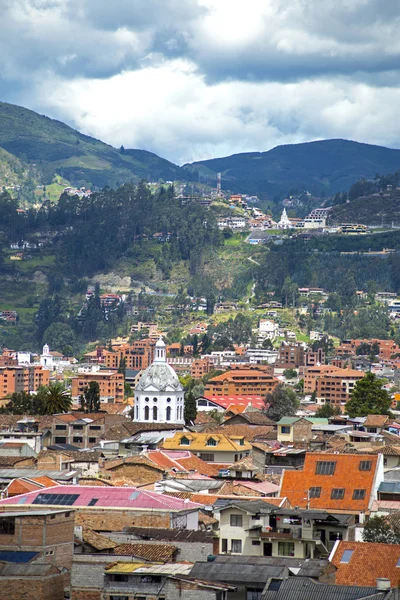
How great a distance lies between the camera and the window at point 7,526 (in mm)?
46500

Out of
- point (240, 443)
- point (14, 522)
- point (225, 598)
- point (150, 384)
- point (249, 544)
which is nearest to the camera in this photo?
point (225, 598)

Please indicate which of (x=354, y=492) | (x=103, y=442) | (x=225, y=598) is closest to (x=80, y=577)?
(x=225, y=598)

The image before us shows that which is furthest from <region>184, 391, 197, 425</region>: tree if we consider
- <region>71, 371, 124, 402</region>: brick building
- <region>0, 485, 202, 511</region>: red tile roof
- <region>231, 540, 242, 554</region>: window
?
<region>231, 540, 242, 554</region>: window

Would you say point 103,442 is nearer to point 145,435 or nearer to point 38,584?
point 145,435

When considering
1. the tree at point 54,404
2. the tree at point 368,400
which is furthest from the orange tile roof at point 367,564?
the tree at point 368,400

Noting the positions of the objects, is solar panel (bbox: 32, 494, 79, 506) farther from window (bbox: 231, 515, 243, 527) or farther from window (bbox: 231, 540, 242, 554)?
window (bbox: 231, 540, 242, 554)

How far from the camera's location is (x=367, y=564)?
44562 millimetres

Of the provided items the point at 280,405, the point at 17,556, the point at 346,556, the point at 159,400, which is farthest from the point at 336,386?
the point at 17,556

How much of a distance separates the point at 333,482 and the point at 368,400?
230 feet

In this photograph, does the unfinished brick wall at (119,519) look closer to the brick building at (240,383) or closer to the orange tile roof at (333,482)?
the orange tile roof at (333,482)

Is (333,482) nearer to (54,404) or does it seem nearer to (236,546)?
(236,546)

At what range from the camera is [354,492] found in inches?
2375

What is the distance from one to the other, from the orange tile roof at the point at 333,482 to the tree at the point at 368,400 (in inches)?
2507

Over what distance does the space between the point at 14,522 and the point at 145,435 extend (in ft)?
158
